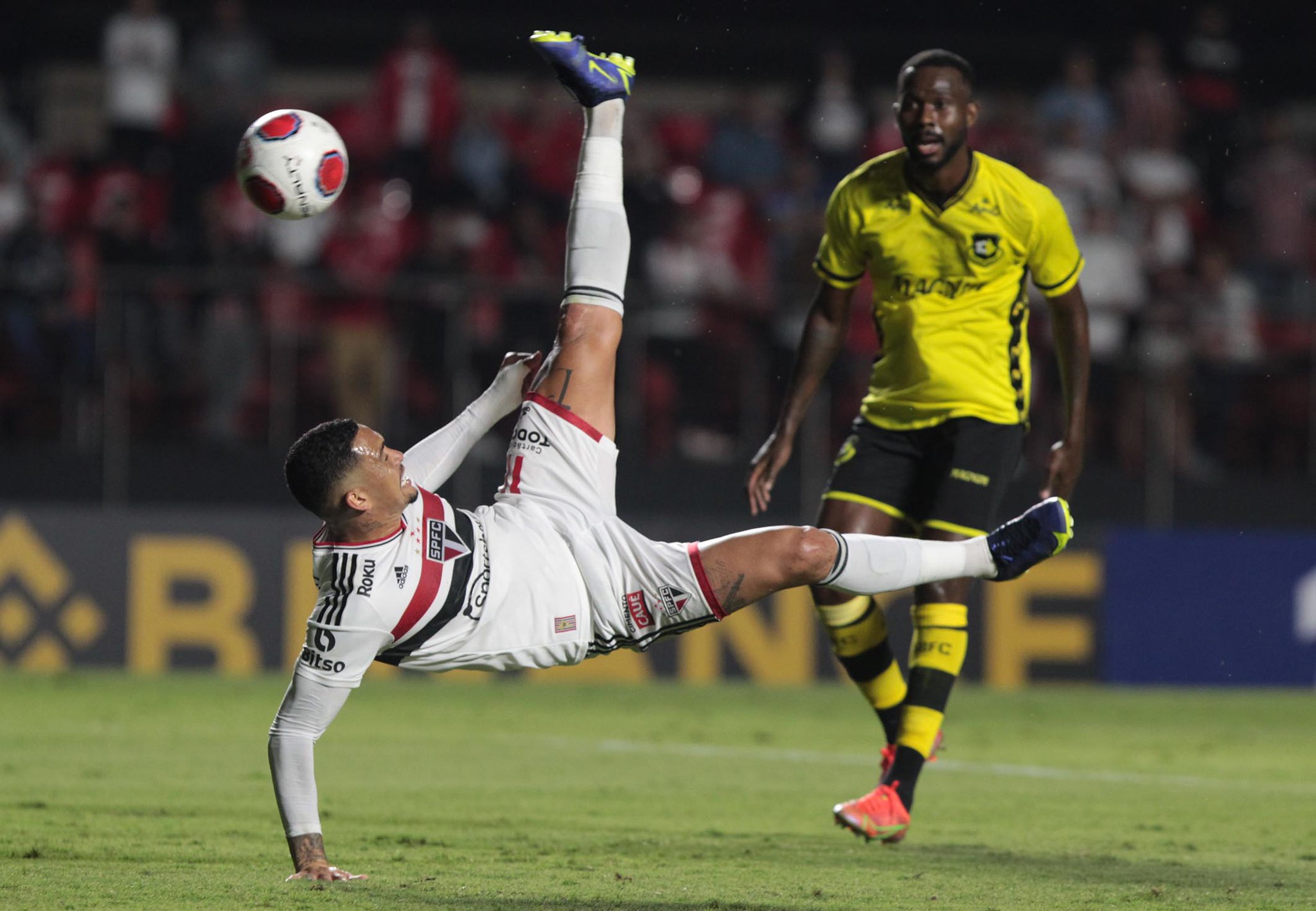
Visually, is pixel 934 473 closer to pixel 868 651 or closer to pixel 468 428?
pixel 868 651

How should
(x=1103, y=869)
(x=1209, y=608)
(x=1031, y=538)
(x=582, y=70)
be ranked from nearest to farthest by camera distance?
(x=1031, y=538) < (x=1103, y=869) < (x=582, y=70) < (x=1209, y=608)

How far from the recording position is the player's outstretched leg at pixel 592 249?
243 inches

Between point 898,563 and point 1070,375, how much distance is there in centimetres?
148

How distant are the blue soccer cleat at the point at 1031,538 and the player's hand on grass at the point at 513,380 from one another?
5.42 feet

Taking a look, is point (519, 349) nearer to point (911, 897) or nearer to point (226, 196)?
point (226, 196)

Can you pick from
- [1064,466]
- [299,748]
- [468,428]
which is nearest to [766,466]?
[1064,466]

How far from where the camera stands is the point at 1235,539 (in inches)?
525

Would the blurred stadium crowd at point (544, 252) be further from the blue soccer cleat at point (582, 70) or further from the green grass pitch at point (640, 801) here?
the blue soccer cleat at point (582, 70)

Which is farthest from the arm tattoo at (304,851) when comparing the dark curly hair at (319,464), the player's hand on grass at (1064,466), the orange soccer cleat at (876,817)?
the player's hand on grass at (1064,466)

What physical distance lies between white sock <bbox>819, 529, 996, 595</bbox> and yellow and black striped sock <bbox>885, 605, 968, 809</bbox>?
0.93 metres

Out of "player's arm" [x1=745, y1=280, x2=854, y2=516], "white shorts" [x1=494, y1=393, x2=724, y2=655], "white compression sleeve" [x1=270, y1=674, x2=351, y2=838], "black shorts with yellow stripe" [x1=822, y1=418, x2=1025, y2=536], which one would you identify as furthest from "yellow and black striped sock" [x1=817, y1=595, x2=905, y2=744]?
"white compression sleeve" [x1=270, y1=674, x2=351, y2=838]

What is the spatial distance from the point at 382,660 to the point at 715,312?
303 inches

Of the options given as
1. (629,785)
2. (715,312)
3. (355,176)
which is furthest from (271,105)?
(629,785)

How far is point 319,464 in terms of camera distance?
5.28 meters
